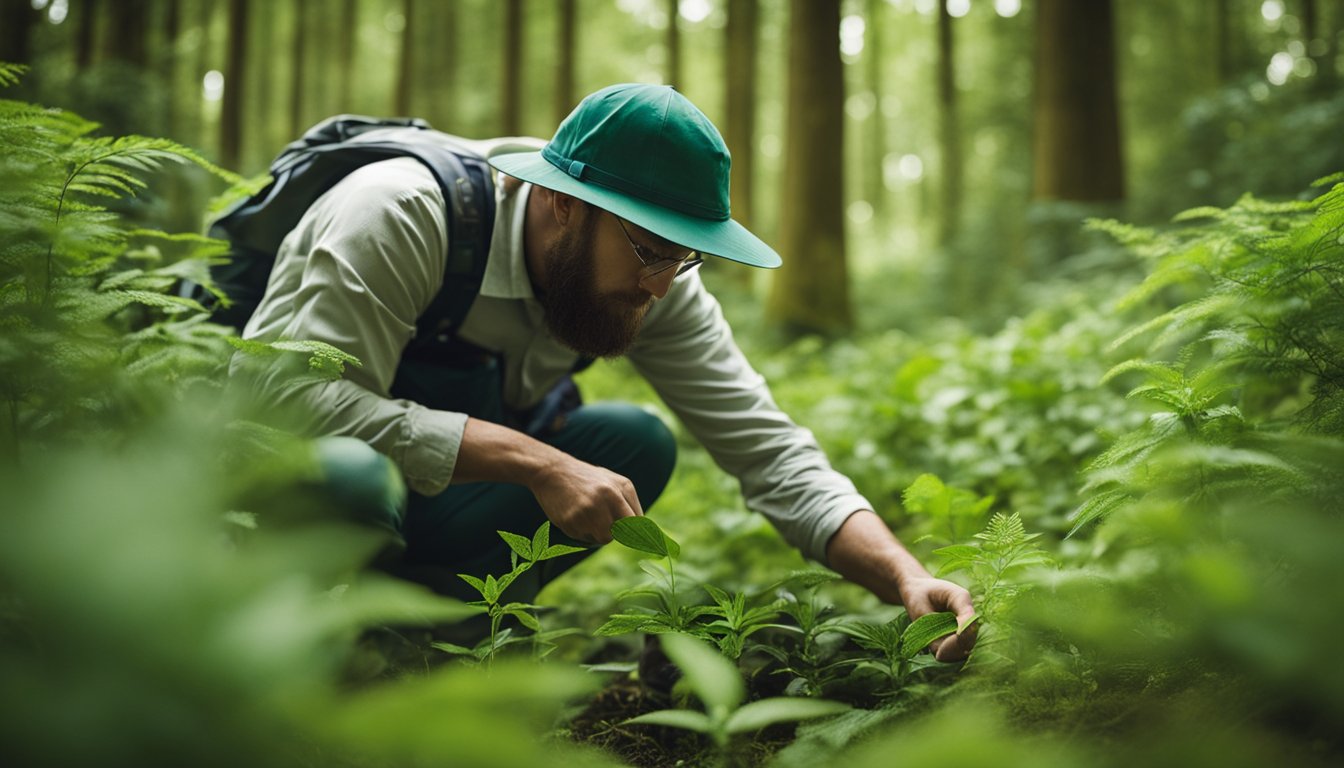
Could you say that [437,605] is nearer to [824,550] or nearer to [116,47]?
[824,550]

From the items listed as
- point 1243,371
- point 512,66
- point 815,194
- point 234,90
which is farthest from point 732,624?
point 512,66

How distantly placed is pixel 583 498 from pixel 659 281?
2.26ft

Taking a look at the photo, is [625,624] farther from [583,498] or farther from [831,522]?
[831,522]

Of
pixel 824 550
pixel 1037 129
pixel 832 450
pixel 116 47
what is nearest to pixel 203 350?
pixel 824 550

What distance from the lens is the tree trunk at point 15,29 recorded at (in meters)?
7.61

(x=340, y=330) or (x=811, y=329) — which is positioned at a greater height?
(x=340, y=330)

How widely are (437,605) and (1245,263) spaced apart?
2.15 metres

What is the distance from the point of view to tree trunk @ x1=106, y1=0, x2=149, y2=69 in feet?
39.1

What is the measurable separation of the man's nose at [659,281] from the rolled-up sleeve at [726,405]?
31cm

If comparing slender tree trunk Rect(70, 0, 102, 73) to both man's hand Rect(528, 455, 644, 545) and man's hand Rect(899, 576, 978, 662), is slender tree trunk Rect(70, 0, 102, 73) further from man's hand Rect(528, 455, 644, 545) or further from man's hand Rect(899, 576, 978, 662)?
man's hand Rect(899, 576, 978, 662)

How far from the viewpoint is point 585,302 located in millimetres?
2385

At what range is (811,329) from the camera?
9250 millimetres

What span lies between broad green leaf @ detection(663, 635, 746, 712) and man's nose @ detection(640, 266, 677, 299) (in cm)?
129

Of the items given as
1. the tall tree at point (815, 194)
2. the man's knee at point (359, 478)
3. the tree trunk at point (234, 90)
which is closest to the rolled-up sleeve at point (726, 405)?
the man's knee at point (359, 478)
